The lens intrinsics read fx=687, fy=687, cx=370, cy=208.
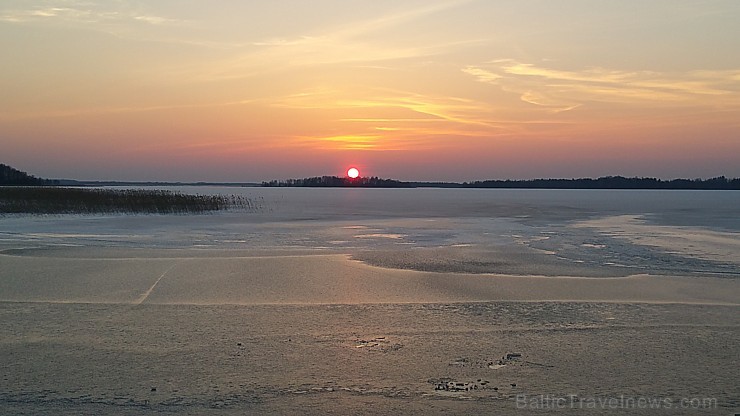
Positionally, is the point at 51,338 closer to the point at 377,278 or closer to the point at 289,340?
the point at 289,340

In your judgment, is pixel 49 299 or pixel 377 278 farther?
pixel 377 278

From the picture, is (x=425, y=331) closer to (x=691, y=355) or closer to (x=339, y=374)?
(x=339, y=374)

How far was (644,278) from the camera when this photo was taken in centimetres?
1366

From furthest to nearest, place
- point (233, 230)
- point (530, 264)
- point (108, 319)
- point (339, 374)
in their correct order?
point (233, 230) < point (530, 264) < point (108, 319) < point (339, 374)

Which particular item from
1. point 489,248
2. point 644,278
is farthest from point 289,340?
point 489,248

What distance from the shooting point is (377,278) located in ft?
43.7

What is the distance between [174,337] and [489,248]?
13.4 metres

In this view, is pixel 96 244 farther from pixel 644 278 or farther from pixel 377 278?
pixel 644 278

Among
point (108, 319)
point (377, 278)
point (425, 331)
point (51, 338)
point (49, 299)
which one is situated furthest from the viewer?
point (377, 278)

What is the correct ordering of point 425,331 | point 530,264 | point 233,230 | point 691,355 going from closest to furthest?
1. point 691,355
2. point 425,331
3. point 530,264
4. point 233,230

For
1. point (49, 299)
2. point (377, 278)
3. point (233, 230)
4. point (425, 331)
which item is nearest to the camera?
point (425, 331)

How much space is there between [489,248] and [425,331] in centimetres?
1209

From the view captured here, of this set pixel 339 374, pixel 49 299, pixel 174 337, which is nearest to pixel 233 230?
pixel 49 299

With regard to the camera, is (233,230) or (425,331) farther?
(233,230)
